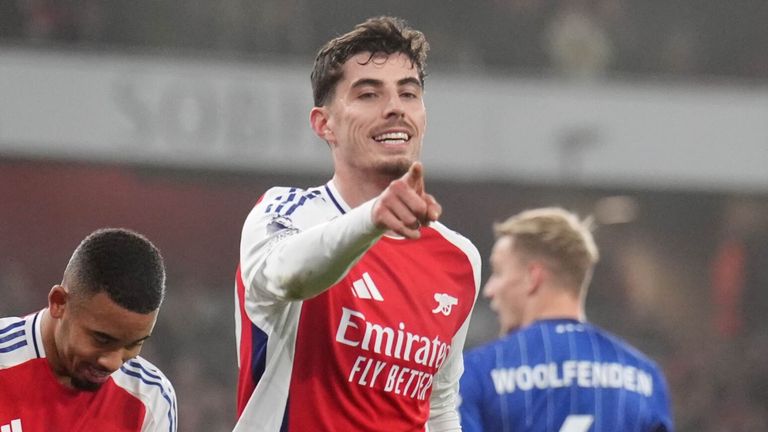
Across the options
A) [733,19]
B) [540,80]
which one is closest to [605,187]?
[540,80]

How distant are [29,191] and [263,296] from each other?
39.7 ft

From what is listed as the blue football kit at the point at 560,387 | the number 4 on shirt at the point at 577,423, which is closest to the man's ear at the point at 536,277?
the blue football kit at the point at 560,387

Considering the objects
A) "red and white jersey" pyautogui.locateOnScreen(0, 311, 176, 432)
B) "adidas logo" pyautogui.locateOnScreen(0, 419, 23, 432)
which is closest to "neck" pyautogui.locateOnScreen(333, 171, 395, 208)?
"red and white jersey" pyautogui.locateOnScreen(0, 311, 176, 432)

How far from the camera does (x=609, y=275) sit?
15.6 meters

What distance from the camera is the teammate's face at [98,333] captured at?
3.09 meters

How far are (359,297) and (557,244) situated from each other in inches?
69.6

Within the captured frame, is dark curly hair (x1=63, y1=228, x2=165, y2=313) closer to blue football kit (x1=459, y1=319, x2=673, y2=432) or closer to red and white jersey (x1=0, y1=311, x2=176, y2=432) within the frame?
red and white jersey (x1=0, y1=311, x2=176, y2=432)

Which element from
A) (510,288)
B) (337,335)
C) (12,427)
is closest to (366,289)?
(337,335)

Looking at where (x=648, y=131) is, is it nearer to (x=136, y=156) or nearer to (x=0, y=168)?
(x=136, y=156)

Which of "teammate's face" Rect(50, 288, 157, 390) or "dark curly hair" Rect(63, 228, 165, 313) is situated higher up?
"dark curly hair" Rect(63, 228, 165, 313)

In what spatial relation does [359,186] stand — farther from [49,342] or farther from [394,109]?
[49,342]

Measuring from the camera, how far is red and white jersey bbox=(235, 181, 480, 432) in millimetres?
3082

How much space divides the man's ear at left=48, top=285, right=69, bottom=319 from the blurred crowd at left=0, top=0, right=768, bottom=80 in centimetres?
1030

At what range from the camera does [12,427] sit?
3143 millimetres
